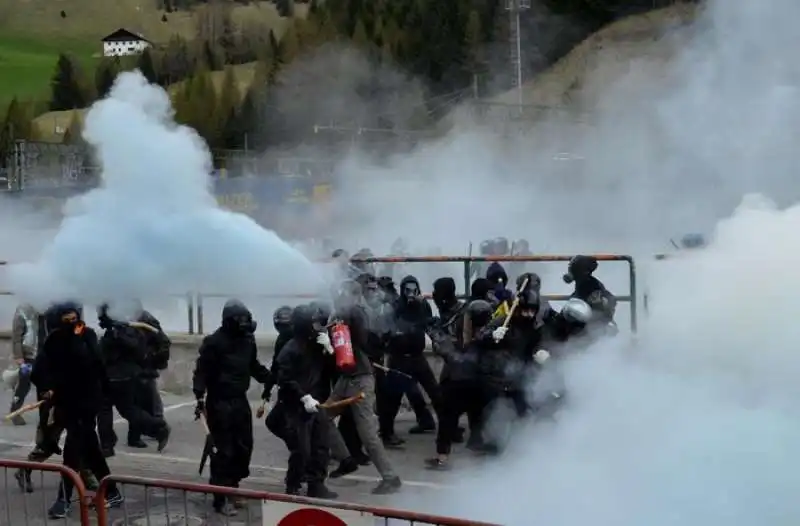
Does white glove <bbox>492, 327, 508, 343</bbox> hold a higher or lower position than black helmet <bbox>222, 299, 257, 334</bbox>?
lower

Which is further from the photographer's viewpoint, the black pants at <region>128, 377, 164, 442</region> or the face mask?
the black pants at <region>128, 377, 164, 442</region>

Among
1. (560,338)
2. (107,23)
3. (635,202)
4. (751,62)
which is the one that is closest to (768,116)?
(751,62)

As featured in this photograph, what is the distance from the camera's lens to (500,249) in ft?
42.0

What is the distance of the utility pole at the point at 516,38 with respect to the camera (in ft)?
152

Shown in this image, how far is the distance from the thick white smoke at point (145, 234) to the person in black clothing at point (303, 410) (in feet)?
1.23

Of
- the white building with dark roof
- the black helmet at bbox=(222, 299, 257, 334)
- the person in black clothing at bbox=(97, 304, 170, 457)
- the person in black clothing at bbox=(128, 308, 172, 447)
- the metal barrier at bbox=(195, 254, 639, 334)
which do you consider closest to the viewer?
the black helmet at bbox=(222, 299, 257, 334)

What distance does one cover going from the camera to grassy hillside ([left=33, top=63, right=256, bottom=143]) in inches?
2539

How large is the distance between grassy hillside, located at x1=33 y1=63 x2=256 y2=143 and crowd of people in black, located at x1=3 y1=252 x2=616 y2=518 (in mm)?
53671

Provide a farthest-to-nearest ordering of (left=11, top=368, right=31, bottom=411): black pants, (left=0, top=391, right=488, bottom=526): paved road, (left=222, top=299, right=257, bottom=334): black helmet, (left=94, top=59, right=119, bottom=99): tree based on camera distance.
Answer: (left=94, top=59, right=119, bottom=99): tree
(left=11, top=368, right=31, bottom=411): black pants
(left=222, top=299, right=257, bottom=334): black helmet
(left=0, top=391, right=488, bottom=526): paved road

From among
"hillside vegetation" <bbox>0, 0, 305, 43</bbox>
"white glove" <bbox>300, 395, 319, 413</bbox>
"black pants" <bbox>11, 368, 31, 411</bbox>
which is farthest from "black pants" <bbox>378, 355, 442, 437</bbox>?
"hillside vegetation" <bbox>0, 0, 305, 43</bbox>

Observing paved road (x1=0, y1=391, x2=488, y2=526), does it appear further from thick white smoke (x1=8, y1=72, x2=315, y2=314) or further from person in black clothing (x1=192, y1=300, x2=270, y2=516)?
thick white smoke (x1=8, y1=72, x2=315, y2=314)

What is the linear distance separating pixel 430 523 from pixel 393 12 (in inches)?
2006

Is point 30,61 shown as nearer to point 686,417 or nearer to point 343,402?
point 343,402

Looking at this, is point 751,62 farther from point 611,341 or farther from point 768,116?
point 611,341
